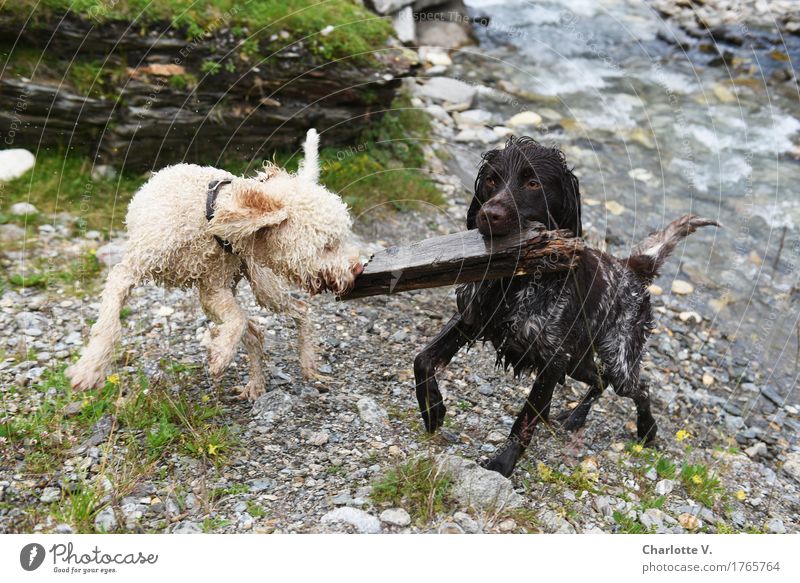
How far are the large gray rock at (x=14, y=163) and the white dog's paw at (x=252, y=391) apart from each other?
3.79m

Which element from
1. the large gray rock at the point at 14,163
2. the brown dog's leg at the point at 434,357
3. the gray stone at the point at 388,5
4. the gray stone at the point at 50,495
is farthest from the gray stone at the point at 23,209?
the gray stone at the point at 388,5

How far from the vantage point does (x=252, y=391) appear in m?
5.25

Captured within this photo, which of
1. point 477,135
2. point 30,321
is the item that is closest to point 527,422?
point 30,321

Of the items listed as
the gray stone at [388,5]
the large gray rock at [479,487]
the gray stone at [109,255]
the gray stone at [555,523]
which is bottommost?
the gray stone at [555,523]

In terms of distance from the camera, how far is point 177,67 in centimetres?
741

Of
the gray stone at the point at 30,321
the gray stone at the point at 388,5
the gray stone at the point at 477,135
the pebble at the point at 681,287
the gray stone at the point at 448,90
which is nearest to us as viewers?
the gray stone at the point at 30,321

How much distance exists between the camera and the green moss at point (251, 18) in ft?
23.4

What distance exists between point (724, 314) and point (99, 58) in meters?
6.96

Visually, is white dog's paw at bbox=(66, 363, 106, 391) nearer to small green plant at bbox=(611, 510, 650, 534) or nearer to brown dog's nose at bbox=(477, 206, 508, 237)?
brown dog's nose at bbox=(477, 206, 508, 237)

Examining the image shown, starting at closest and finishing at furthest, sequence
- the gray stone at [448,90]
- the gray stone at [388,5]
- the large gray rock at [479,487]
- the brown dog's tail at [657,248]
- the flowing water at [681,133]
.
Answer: the large gray rock at [479,487] → the brown dog's tail at [657,248] → the flowing water at [681,133] → the gray stone at [448,90] → the gray stone at [388,5]

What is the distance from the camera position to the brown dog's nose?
4227 mm

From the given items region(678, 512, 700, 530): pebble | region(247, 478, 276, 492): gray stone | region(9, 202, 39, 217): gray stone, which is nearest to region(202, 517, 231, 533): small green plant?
region(247, 478, 276, 492): gray stone

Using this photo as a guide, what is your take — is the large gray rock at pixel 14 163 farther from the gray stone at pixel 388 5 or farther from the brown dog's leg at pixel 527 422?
the brown dog's leg at pixel 527 422
